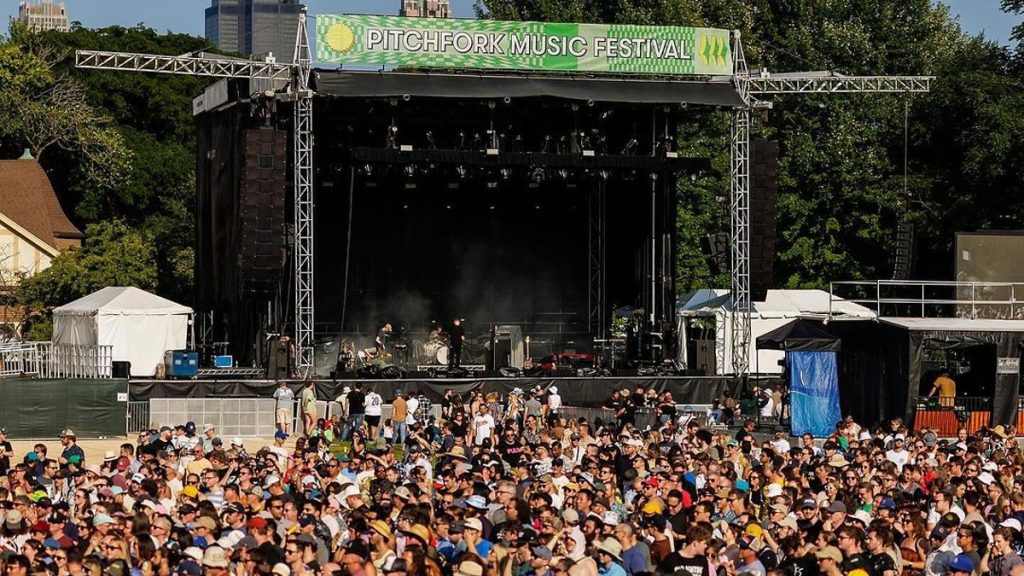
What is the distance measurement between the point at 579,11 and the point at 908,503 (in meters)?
50.1

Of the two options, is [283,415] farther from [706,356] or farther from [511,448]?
[706,356]

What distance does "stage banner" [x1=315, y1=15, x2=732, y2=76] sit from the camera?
37094 mm

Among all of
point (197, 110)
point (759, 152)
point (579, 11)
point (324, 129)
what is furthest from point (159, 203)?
point (759, 152)

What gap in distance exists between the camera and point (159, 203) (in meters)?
68.1

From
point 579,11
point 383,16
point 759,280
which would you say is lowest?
point 759,280

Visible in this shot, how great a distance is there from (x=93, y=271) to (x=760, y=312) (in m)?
22.9

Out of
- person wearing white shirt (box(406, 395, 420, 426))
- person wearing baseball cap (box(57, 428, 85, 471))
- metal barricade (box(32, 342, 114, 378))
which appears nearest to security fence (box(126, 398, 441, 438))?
person wearing white shirt (box(406, 395, 420, 426))

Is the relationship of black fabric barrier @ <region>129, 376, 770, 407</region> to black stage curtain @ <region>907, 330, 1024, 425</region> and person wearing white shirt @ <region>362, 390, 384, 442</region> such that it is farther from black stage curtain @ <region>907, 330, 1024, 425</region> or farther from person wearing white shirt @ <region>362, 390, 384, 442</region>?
black stage curtain @ <region>907, 330, 1024, 425</region>

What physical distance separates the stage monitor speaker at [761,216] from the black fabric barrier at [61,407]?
1445 centimetres

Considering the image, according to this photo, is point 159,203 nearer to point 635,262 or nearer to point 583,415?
point 635,262

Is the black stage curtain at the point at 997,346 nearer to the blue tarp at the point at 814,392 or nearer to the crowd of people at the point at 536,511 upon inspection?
the blue tarp at the point at 814,392

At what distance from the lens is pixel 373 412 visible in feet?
108

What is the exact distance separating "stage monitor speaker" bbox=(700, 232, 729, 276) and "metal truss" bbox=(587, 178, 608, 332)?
4131 mm

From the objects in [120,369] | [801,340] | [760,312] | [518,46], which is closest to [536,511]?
[801,340]
